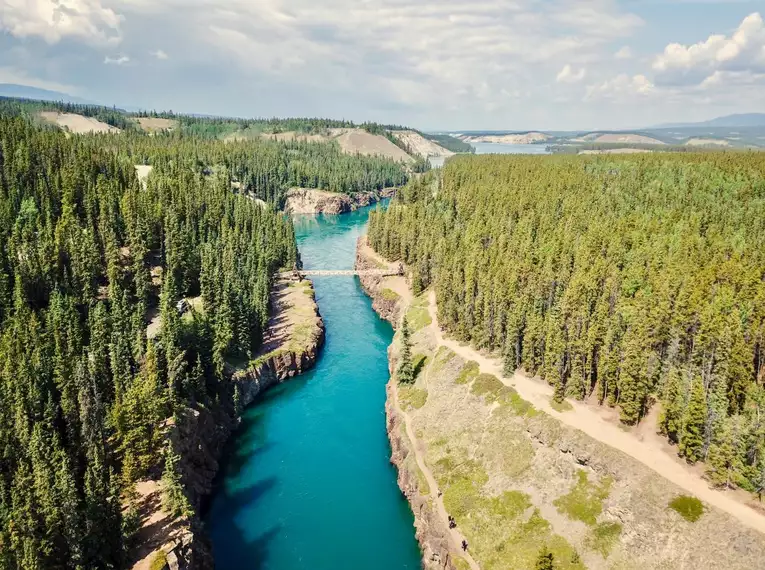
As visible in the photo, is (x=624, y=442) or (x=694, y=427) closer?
(x=694, y=427)

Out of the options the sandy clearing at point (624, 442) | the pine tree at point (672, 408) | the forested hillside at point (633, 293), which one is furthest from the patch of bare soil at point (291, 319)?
the pine tree at point (672, 408)

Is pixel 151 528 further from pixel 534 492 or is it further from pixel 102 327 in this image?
pixel 534 492

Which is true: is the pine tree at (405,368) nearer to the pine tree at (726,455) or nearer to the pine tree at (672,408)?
the pine tree at (672,408)

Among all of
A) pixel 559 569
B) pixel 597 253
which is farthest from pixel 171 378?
pixel 597 253

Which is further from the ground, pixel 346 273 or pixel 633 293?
pixel 633 293

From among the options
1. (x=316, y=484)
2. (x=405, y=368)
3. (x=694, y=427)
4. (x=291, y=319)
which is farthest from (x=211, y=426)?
(x=694, y=427)

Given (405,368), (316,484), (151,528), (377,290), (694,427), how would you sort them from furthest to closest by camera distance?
(377,290), (405,368), (316,484), (694,427), (151,528)

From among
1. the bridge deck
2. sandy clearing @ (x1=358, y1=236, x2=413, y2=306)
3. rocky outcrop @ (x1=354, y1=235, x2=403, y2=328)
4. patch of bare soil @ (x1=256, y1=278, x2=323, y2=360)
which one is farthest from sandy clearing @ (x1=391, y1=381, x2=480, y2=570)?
the bridge deck
